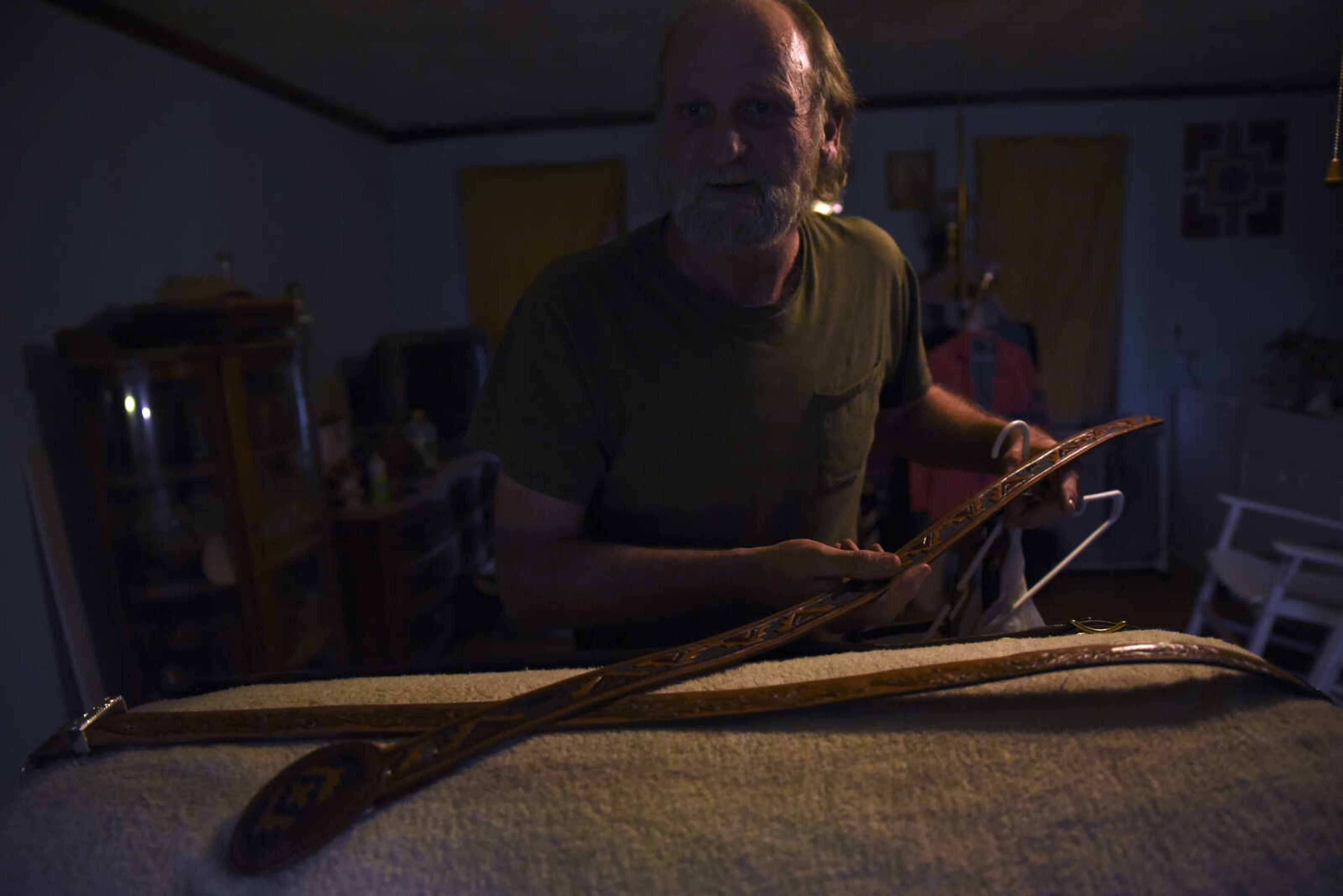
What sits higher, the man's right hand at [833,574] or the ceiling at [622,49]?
the ceiling at [622,49]

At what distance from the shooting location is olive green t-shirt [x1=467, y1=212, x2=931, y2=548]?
3.00 ft

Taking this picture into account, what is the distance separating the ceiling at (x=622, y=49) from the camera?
2.61m

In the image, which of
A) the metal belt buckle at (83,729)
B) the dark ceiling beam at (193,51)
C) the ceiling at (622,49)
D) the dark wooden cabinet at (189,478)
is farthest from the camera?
the ceiling at (622,49)

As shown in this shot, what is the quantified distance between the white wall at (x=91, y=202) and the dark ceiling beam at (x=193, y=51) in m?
0.03

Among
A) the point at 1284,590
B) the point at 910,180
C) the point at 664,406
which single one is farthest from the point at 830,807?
the point at 910,180

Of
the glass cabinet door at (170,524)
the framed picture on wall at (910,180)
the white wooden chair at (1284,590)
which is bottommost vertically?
the white wooden chair at (1284,590)

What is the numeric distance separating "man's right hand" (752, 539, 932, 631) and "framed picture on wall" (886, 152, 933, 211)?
420 centimetres

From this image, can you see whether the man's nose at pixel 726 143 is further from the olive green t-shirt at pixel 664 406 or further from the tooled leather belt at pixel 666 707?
the tooled leather belt at pixel 666 707

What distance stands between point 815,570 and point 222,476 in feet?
7.32

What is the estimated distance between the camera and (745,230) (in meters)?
0.91

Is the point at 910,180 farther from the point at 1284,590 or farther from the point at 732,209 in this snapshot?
the point at 732,209

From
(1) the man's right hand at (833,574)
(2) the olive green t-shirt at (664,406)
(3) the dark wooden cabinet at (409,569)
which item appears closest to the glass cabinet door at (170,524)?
(3) the dark wooden cabinet at (409,569)

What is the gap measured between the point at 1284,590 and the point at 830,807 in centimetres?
278

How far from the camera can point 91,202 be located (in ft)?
7.76
